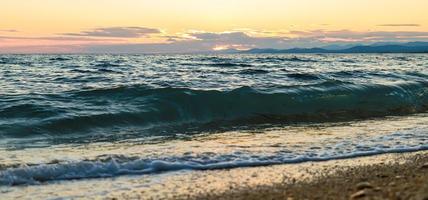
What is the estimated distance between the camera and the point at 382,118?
15031 mm

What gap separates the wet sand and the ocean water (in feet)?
1.76

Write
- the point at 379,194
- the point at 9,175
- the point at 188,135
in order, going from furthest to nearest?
the point at 188,135 → the point at 9,175 → the point at 379,194

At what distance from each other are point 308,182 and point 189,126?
21.0ft

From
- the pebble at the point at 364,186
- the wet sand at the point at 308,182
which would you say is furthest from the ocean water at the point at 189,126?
the pebble at the point at 364,186

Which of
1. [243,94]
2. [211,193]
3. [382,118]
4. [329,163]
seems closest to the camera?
[211,193]

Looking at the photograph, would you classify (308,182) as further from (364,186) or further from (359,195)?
(359,195)

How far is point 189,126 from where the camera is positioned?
13.0 m

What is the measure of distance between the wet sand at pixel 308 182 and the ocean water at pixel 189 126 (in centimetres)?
54

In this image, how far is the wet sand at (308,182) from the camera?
575cm

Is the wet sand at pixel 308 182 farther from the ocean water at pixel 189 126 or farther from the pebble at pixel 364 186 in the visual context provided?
the ocean water at pixel 189 126

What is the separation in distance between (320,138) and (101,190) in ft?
17.5

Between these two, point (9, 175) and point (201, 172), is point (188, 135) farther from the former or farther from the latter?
point (9, 175)

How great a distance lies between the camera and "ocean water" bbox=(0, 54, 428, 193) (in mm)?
8242

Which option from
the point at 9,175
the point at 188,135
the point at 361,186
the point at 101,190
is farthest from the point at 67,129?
the point at 361,186
